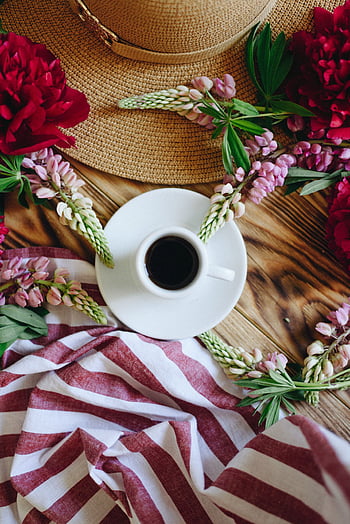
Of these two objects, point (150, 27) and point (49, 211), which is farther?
point (49, 211)

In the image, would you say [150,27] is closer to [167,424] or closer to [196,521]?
[167,424]

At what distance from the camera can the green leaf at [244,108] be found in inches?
24.5

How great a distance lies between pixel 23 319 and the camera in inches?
26.7

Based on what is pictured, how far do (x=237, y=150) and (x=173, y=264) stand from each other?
17cm

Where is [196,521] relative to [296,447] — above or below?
below

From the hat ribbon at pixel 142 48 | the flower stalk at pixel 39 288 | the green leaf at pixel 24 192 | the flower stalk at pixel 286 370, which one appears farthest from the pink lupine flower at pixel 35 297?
the hat ribbon at pixel 142 48

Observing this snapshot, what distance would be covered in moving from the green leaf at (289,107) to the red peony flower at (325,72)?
0.4 inches

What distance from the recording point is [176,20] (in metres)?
0.58

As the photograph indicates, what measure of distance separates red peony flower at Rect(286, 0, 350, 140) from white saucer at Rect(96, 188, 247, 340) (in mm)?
180

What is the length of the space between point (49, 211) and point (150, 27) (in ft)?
0.96

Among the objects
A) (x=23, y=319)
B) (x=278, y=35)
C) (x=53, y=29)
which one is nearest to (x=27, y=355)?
(x=23, y=319)

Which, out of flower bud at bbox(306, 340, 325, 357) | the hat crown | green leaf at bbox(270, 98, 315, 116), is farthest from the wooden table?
the hat crown

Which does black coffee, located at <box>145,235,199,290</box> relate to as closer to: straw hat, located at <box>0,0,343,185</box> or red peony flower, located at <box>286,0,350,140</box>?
straw hat, located at <box>0,0,343,185</box>

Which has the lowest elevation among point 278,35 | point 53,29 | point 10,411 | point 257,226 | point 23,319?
point 10,411
